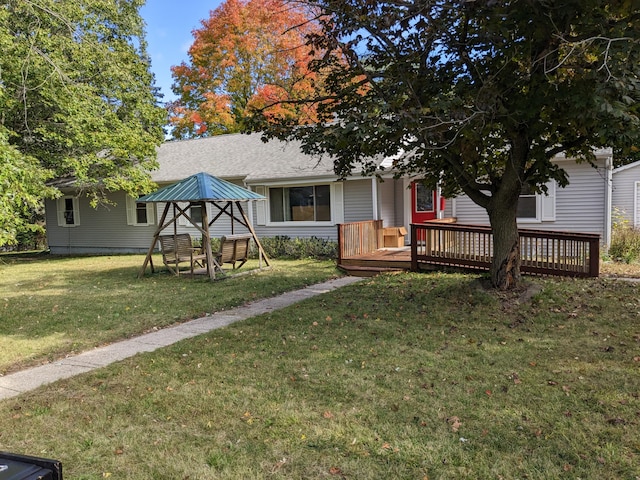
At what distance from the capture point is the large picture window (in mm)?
15484

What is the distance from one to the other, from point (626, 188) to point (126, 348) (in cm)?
1982

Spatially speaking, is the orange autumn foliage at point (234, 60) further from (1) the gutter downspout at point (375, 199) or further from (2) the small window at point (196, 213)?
(1) the gutter downspout at point (375, 199)

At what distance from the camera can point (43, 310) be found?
7973 millimetres

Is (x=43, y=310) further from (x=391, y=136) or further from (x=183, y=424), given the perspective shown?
(x=391, y=136)

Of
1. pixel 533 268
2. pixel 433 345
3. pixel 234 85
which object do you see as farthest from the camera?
pixel 234 85

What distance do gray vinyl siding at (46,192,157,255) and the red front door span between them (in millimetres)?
10500

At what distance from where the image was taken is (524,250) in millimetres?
9805

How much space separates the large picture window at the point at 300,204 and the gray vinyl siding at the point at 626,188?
1191 cm

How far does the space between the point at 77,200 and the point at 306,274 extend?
13.8m

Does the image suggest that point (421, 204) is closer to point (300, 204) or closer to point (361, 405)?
point (300, 204)

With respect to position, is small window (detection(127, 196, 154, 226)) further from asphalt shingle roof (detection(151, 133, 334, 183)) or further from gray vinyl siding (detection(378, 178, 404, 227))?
gray vinyl siding (detection(378, 178, 404, 227))

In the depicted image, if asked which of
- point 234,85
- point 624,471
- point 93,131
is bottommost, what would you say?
point 624,471

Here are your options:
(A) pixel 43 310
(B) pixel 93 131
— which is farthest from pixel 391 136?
(B) pixel 93 131

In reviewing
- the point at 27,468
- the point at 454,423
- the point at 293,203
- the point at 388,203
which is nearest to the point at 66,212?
the point at 293,203
